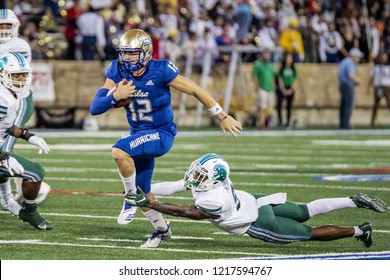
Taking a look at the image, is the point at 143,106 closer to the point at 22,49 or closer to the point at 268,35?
the point at 22,49

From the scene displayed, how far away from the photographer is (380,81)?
25.6 meters

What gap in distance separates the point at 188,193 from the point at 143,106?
365 cm

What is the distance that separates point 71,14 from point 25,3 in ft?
4.45

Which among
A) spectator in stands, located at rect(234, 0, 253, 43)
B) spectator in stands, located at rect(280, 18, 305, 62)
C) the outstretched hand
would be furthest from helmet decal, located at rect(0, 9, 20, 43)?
spectator in stands, located at rect(280, 18, 305, 62)

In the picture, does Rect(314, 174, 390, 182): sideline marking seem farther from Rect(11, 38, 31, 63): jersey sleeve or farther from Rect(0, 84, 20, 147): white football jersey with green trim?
Rect(0, 84, 20, 147): white football jersey with green trim

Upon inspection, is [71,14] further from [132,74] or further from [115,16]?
[132,74]

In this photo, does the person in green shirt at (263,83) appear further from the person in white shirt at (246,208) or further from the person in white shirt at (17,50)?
the person in white shirt at (246,208)

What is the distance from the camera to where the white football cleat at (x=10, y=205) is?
10078 mm

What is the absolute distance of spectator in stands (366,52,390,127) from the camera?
25.6 metres

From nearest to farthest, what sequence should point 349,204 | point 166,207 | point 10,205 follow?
point 166,207
point 349,204
point 10,205

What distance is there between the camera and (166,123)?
30.0 feet

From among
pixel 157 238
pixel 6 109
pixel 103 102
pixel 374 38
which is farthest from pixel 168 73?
pixel 374 38

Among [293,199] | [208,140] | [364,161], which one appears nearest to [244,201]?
[293,199]
